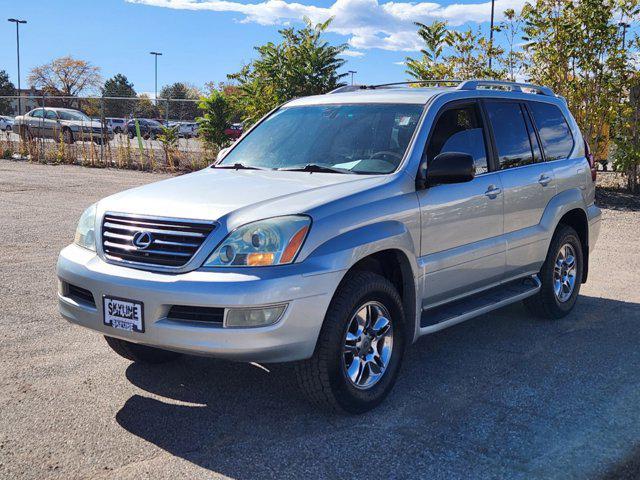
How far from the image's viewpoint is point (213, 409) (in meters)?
4.12

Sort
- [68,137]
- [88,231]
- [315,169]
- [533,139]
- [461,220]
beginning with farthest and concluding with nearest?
[68,137], [533,139], [461,220], [315,169], [88,231]

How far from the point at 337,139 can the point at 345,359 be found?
5.38 feet

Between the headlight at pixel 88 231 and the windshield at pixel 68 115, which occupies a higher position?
the windshield at pixel 68 115

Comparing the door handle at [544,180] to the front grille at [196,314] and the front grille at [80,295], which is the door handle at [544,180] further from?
the front grille at [80,295]

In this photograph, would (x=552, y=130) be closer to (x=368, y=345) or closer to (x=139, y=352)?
(x=368, y=345)

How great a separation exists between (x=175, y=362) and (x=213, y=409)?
892 millimetres

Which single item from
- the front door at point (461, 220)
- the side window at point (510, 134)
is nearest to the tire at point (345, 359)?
the front door at point (461, 220)

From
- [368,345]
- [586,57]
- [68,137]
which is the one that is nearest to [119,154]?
[68,137]

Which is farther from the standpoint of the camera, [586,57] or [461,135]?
[586,57]

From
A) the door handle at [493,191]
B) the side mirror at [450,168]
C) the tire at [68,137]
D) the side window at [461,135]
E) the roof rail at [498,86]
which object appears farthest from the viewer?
the tire at [68,137]

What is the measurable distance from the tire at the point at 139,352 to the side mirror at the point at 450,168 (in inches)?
81.1

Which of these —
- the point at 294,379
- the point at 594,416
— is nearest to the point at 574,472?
the point at 594,416

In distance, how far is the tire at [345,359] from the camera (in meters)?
3.81

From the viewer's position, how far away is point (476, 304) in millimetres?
5027
